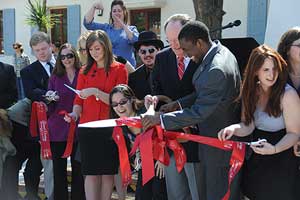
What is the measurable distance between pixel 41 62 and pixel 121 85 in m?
1.30

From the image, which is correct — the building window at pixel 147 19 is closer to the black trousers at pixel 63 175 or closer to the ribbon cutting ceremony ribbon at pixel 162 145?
the black trousers at pixel 63 175

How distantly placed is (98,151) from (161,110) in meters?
1.06

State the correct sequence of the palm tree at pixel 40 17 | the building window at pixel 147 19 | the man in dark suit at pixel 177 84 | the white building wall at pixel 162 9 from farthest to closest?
the palm tree at pixel 40 17 → the building window at pixel 147 19 → the white building wall at pixel 162 9 → the man in dark suit at pixel 177 84

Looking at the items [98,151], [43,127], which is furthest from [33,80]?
[98,151]

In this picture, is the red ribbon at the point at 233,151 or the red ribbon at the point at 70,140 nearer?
the red ribbon at the point at 233,151

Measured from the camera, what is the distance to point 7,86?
5.75m

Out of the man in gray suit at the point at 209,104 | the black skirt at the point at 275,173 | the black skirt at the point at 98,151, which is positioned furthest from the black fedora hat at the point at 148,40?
the black skirt at the point at 275,173

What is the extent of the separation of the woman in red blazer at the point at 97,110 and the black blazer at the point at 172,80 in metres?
0.56

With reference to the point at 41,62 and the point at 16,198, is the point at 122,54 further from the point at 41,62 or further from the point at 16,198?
the point at 16,198

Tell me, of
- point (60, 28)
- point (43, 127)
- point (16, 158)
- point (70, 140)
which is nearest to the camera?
point (70, 140)

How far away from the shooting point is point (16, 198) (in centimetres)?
591

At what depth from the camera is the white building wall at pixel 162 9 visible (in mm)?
Result: 13350

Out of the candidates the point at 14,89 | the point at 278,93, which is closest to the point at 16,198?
the point at 14,89

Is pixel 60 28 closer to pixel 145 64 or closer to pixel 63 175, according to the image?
pixel 63 175
